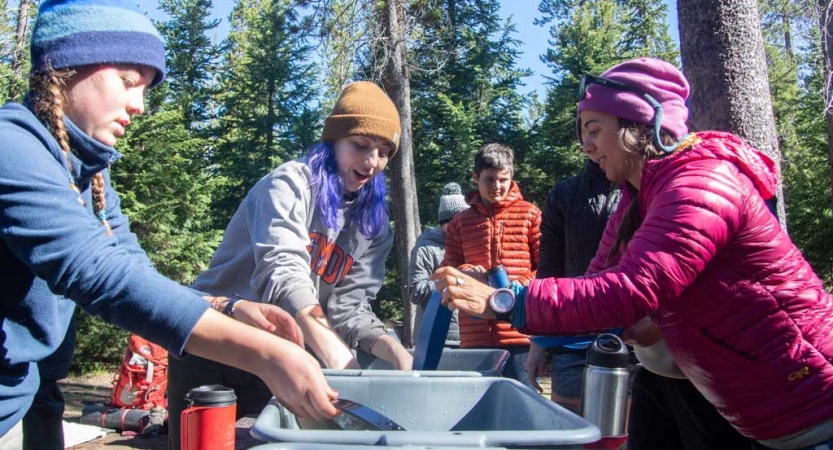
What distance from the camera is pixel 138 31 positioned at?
161 centimetres

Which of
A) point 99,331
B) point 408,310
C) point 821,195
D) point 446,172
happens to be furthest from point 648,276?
point 446,172

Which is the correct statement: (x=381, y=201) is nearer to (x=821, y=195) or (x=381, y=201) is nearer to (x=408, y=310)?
(x=408, y=310)

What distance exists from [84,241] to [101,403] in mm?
8112

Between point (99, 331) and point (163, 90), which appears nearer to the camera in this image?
point (99, 331)

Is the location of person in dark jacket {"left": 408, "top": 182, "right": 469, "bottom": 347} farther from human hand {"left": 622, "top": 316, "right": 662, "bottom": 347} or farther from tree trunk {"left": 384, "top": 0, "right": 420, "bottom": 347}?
tree trunk {"left": 384, "top": 0, "right": 420, "bottom": 347}

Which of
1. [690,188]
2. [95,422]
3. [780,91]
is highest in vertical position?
[780,91]

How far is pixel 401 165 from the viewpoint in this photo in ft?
38.0

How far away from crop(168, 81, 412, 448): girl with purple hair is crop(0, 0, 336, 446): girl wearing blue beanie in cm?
37

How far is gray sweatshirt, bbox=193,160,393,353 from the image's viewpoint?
2.24 meters

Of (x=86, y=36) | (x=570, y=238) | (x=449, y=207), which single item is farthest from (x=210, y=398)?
(x=449, y=207)

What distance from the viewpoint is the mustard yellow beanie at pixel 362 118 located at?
2.63 meters

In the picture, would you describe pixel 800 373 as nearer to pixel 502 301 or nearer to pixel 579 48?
pixel 502 301

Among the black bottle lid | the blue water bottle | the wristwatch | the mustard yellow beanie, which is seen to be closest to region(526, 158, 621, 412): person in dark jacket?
the black bottle lid

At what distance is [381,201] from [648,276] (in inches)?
55.9
